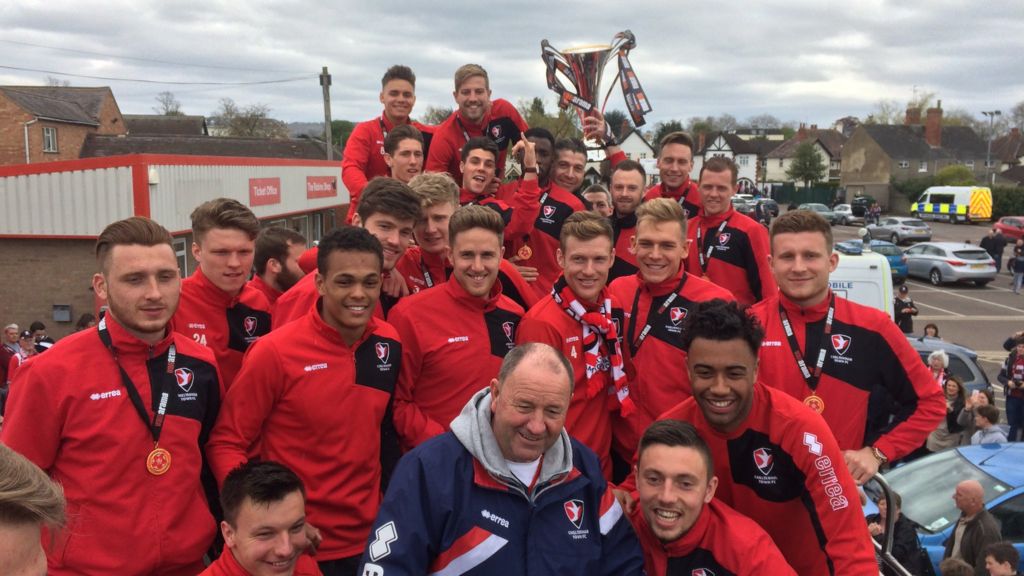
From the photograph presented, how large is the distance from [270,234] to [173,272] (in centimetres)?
221

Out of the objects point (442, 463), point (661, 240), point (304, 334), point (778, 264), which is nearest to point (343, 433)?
point (304, 334)

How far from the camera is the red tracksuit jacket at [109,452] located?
326cm

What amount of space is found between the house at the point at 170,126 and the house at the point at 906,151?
190 feet

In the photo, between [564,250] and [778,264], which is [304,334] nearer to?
[564,250]

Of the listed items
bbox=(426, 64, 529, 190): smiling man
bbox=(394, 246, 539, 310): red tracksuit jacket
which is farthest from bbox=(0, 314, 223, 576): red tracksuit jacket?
bbox=(426, 64, 529, 190): smiling man

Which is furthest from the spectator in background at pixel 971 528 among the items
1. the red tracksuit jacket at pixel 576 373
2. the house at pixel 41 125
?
the house at pixel 41 125

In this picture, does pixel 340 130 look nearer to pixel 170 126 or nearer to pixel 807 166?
pixel 170 126

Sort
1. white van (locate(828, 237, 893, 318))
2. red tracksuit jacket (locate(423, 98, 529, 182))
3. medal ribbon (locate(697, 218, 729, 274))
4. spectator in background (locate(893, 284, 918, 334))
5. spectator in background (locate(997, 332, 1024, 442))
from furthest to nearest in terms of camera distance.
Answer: spectator in background (locate(893, 284, 918, 334)), spectator in background (locate(997, 332, 1024, 442)), white van (locate(828, 237, 893, 318)), red tracksuit jacket (locate(423, 98, 529, 182)), medal ribbon (locate(697, 218, 729, 274))

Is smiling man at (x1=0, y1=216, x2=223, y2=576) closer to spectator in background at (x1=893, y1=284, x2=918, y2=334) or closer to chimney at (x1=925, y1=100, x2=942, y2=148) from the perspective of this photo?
spectator in background at (x1=893, y1=284, x2=918, y2=334)

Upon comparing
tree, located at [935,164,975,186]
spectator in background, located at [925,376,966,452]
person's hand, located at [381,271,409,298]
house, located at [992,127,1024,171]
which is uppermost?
house, located at [992,127,1024,171]

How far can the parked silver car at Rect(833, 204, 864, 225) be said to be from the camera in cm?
5572

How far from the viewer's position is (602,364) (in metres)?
4.36

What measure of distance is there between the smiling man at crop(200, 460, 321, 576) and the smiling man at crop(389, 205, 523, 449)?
87 cm

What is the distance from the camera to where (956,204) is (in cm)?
5541
